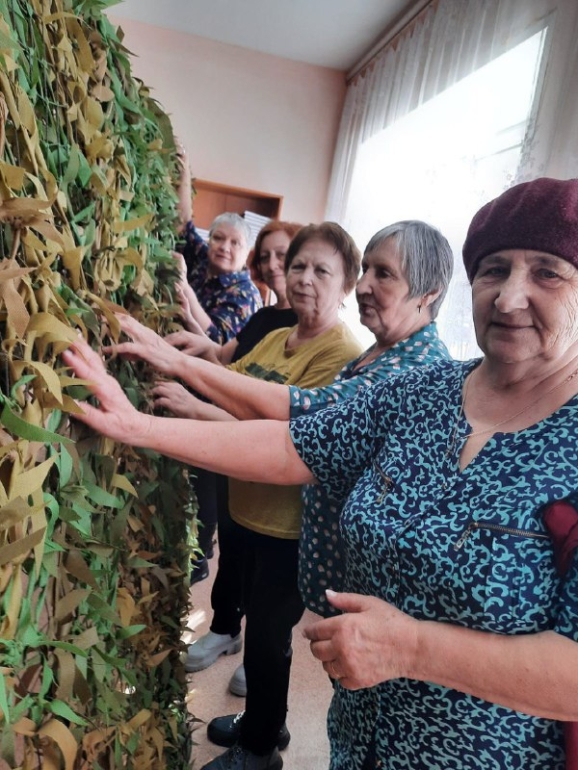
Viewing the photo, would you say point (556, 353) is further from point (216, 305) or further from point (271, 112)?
point (271, 112)

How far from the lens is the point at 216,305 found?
86.2 inches

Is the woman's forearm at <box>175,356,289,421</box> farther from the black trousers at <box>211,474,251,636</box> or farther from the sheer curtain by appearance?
the sheer curtain

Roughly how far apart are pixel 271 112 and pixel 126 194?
13.6 ft

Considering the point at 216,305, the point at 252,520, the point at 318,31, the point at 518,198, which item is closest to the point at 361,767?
the point at 252,520

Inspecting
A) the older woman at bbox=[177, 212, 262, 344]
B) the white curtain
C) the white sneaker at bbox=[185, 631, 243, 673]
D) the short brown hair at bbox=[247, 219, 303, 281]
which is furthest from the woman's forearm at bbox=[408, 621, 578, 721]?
the white curtain

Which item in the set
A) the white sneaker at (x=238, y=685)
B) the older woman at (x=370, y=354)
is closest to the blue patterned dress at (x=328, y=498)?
the older woman at (x=370, y=354)

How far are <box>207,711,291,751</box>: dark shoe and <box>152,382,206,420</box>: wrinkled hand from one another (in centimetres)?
100

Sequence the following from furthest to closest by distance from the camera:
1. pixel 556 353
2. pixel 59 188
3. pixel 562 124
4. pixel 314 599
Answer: pixel 562 124, pixel 314 599, pixel 556 353, pixel 59 188

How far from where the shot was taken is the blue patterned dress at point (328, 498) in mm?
1146

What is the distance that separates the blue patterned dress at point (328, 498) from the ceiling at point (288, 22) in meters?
3.10

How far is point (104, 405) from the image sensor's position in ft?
2.47

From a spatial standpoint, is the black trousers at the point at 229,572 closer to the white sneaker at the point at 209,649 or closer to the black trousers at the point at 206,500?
the white sneaker at the point at 209,649

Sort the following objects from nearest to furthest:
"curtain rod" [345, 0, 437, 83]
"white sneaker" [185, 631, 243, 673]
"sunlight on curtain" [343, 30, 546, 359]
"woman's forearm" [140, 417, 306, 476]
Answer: "woman's forearm" [140, 417, 306, 476] → "white sneaker" [185, 631, 243, 673] → "sunlight on curtain" [343, 30, 546, 359] → "curtain rod" [345, 0, 437, 83]

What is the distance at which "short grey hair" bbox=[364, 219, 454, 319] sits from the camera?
1.27 meters
